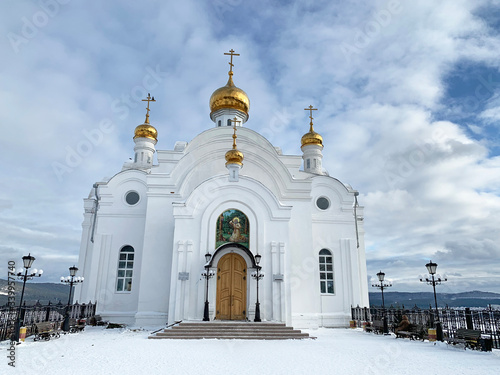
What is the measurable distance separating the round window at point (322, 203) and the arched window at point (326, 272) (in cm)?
214

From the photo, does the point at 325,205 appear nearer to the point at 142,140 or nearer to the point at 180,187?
the point at 180,187

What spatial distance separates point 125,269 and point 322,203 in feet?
31.8

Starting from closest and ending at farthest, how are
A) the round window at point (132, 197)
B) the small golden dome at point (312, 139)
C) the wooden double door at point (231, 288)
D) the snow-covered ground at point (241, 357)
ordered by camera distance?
the snow-covered ground at point (241, 357)
the wooden double door at point (231, 288)
the round window at point (132, 197)
the small golden dome at point (312, 139)

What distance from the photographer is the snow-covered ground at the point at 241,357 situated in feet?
22.0

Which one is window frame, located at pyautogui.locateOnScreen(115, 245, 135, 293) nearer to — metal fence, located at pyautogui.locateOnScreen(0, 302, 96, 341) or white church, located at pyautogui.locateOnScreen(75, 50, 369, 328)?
white church, located at pyautogui.locateOnScreen(75, 50, 369, 328)

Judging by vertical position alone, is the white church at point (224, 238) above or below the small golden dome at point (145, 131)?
below

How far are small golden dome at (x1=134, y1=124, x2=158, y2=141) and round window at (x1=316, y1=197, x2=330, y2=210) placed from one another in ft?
32.8

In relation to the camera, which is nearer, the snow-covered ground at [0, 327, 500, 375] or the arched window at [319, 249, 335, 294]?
the snow-covered ground at [0, 327, 500, 375]

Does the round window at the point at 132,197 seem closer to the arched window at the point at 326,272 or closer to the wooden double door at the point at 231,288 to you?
the wooden double door at the point at 231,288

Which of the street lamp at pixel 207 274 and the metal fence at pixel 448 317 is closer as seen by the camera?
the metal fence at pixel 448 317

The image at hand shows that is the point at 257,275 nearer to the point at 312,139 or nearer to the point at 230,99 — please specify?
the point at 230,99

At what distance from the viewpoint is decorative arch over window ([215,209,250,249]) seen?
13531mm

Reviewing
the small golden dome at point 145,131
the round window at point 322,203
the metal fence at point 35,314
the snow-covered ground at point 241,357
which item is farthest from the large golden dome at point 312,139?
the metal fence at point 35,314

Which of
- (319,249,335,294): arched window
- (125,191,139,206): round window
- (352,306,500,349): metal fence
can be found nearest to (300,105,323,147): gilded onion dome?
A: (319,249,335,294): arched window
